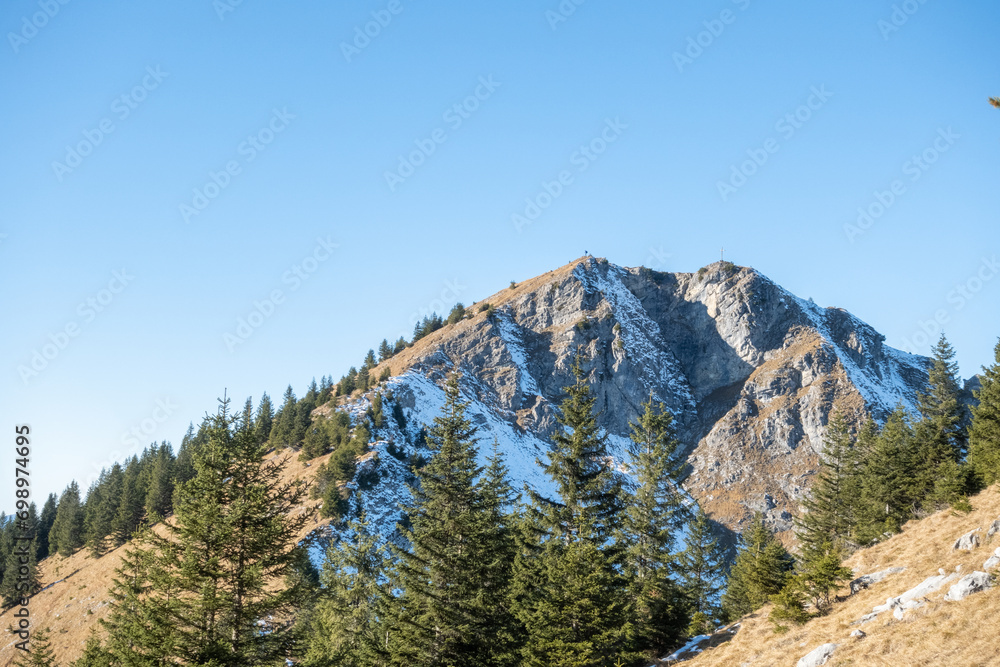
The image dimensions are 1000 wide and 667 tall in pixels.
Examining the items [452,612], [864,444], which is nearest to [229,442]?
[452,612]

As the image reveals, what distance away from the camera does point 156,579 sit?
16547mm

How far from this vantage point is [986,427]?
36.2 m

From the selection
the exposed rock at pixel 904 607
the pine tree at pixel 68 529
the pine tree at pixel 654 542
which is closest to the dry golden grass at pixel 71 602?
the pine tree at pixel 68 529

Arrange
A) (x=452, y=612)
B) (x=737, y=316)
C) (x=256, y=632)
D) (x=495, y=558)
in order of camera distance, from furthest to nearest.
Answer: (x=737, y=316) < (x=495, y=558) < (x=452, y=612) < (x=256, y=632)

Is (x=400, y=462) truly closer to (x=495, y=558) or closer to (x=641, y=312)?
(x=495, y=558)

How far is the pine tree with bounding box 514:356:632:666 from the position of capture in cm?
2078

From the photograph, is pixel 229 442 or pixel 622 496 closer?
pixel 229 442

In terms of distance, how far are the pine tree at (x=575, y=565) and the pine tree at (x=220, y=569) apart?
9153 millimetres

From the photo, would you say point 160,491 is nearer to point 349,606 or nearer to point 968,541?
point 349,606

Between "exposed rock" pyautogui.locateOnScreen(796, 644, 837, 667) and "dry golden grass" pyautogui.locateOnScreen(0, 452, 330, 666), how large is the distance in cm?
4269

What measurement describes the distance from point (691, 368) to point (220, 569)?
6312 inches

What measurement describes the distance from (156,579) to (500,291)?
537ft

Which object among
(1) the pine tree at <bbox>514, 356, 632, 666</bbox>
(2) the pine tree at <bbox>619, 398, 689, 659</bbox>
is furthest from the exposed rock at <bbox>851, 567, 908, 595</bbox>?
(1) the pine tree at <bbox>514, 356, 632, 666</bbox>

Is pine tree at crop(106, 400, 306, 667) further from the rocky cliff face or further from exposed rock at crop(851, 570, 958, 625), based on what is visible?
the rocky cliff face
